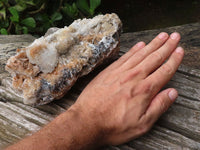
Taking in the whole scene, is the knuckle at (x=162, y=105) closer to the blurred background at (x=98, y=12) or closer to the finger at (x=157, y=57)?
the finger at (x=157, y=57)

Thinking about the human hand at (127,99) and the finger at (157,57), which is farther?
the finger at (157,57)

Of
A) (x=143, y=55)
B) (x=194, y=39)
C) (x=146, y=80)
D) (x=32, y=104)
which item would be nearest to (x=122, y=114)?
(x=146, y=80)

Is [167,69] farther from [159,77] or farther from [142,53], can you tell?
[142,53]

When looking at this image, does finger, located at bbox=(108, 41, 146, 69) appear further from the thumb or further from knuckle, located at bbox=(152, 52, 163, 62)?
the thumb

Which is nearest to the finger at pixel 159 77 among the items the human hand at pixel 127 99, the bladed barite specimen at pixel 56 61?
the human hand at pixel 127 99

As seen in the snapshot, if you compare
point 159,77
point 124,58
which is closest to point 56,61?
point 124,58

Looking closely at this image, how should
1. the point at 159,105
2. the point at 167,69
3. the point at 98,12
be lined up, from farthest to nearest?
1. the point at 98,12
2. the point at 167,69
3. the point at 159,105
